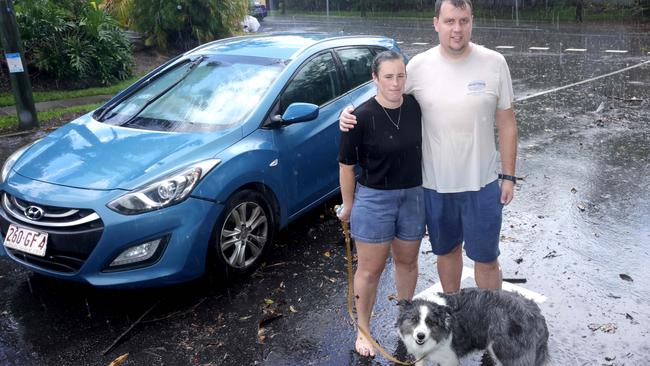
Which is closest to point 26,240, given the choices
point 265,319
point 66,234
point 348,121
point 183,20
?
point 66,234

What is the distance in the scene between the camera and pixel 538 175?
6418 mm

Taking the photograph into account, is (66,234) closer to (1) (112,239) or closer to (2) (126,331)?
(1) (112,239)

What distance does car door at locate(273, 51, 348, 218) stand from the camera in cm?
454

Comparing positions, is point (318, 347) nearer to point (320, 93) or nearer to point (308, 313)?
point (308, 313)

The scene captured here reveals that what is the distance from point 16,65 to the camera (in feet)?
26.6

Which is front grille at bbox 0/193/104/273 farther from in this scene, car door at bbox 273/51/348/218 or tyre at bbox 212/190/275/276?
car door at bbox 273/51/348/218

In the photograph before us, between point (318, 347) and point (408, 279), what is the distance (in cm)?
69

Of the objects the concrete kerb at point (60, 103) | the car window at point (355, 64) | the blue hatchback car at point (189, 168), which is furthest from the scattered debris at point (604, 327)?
the concrete kerb at point (60, 103)

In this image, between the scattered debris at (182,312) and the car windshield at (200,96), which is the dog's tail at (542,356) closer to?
the scattered debris at (182,312)

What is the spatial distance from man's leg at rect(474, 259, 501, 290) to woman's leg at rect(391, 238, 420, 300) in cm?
36

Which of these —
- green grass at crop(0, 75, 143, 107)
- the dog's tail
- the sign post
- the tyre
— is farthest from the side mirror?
green grass at crop(0, 75, 143, 107)

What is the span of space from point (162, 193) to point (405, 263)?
5.30 ft

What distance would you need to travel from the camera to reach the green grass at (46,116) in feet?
28.4

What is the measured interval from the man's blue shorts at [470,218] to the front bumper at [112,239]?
1534mm
